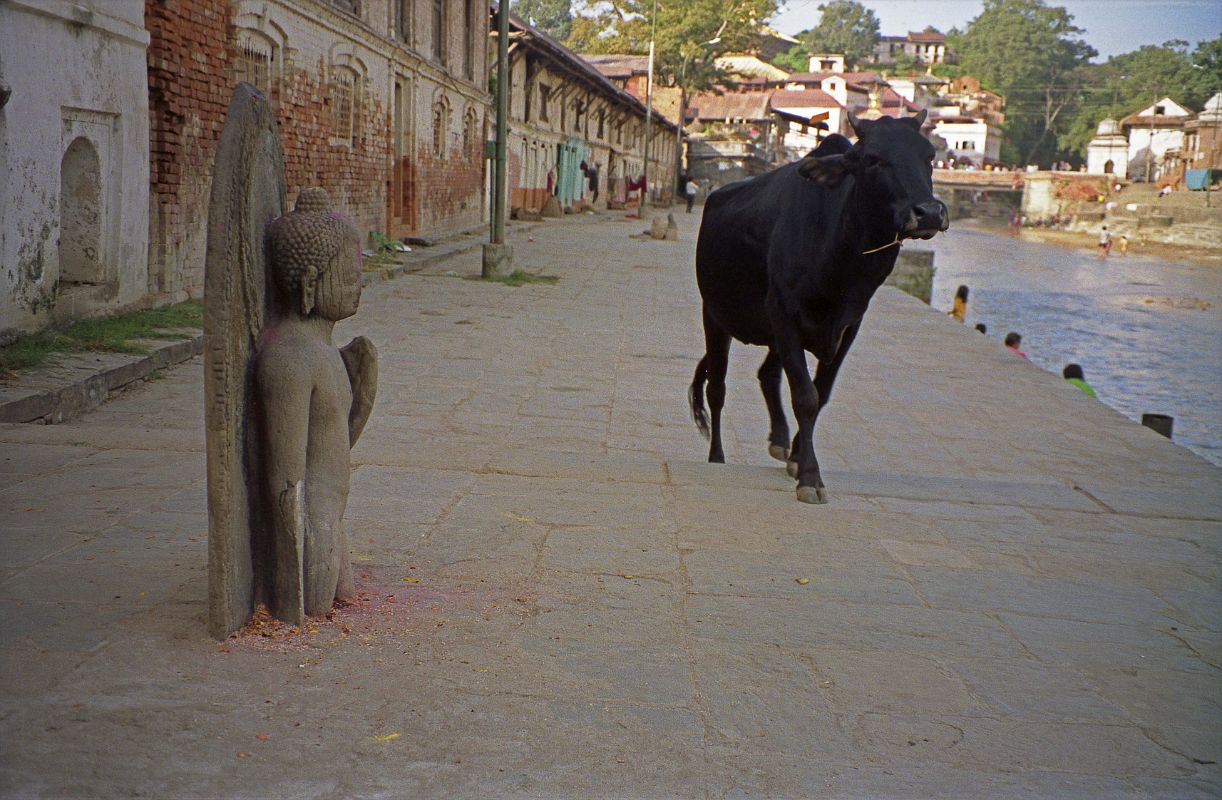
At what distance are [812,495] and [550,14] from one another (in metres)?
91.7

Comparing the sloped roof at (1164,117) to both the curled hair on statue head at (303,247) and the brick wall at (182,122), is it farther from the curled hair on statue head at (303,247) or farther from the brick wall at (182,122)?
the curled hair on statue head at (303,247)

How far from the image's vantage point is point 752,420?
27.2ft

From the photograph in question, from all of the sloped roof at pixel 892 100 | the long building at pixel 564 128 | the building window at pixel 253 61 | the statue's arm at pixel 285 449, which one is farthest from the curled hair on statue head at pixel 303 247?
the sloped roof at pixel 892 100

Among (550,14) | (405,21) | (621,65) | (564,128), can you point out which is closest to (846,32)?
(550,14)

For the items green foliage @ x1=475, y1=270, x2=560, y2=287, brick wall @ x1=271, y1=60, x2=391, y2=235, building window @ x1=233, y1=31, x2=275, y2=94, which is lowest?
green foliage @ x1=475, y1=270, x2=560, y2=287

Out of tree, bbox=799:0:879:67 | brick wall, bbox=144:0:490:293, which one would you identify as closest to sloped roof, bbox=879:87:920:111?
tree, bbox=799:0:879:67

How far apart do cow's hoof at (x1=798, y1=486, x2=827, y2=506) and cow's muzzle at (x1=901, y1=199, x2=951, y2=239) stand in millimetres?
1183

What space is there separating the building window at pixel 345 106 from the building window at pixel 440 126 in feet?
17.2

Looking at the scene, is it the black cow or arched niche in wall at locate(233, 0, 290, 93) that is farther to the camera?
arched niche in wall at locate(233, 0, 290, 93)

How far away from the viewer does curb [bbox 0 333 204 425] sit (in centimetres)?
598

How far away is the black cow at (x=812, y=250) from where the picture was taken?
194 inches

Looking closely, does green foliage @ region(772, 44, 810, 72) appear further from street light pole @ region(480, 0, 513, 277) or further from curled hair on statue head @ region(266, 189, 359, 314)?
curled hair on statue head @ region(266, 189, 359, 314)

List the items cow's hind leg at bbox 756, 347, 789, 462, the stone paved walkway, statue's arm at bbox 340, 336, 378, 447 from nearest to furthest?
1. the stone paved walkway
2. statue's arm at bbox 340, 336, 378, 447
3. cow's hind leg at bbox 756, 347, 789, 462

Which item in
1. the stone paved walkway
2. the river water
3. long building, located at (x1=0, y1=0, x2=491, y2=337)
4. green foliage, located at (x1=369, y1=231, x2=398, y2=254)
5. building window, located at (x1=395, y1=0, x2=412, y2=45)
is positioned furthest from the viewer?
building window, located at (x1=395, y1=0, x2=412, y2=45)
